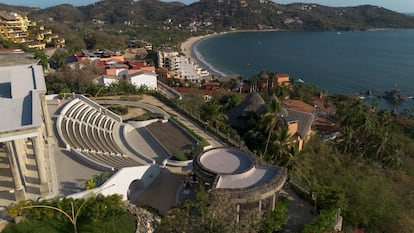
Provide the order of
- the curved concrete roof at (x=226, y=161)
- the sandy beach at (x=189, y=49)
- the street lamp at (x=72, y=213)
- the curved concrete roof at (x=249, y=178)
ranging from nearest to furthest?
the street lamp at (x=72, y=213)
the curved concrete roof at (x=249, y=178)
the curved concrete roof at (x=226, y=161)
the sandy beach at (x=189, y=49)

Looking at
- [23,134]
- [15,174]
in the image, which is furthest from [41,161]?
[23,134]

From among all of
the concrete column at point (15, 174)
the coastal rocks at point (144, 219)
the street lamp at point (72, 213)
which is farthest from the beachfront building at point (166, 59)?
the street lamp at point (72, 213)

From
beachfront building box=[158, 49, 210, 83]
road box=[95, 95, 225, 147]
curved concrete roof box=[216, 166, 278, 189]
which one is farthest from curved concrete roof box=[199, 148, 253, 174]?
beachfront building box=[158, 49, 210, 83]

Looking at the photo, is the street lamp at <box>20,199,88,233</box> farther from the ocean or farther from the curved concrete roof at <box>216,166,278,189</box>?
the ocean

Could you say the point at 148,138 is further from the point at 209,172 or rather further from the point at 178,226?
the point at 178,226

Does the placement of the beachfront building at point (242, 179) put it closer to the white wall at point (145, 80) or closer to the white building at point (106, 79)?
the white wall at point (145, 80)

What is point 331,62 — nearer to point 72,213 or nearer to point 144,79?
point 144,79
